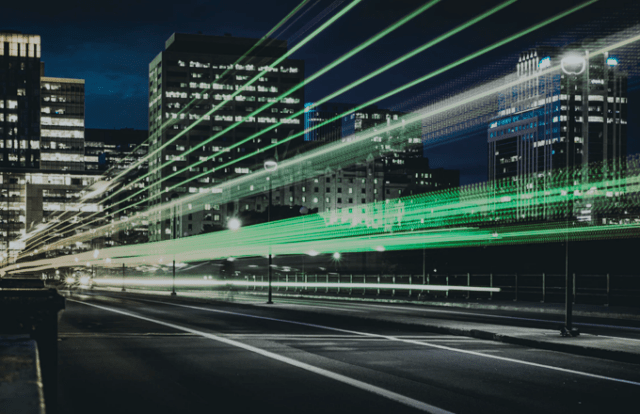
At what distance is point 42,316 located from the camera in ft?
23.3

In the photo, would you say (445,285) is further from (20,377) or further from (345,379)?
(20,377)

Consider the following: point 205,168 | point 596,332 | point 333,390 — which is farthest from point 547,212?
point 205,168

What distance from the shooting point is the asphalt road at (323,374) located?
323 inches

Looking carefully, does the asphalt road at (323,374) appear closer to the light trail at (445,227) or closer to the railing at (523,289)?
the railing at (523,289)

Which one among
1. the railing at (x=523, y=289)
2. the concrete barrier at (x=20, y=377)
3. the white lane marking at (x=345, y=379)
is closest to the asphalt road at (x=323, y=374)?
the white lane marking at (x=345, y=379)

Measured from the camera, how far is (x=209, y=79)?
197500mm

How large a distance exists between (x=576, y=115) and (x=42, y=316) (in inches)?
1728

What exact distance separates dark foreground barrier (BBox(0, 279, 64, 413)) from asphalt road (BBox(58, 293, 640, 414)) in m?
0.84

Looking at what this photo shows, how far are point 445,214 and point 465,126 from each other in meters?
55.1

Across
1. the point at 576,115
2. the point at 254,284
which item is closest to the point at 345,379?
the point at 576,115

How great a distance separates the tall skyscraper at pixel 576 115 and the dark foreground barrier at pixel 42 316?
9.68 meters

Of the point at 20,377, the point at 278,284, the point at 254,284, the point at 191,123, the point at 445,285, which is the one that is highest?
the point at 191,123

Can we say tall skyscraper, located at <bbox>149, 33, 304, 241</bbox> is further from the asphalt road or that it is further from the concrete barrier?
the concrete barrier

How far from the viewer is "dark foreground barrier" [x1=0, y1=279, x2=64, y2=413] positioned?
6.84 metres
